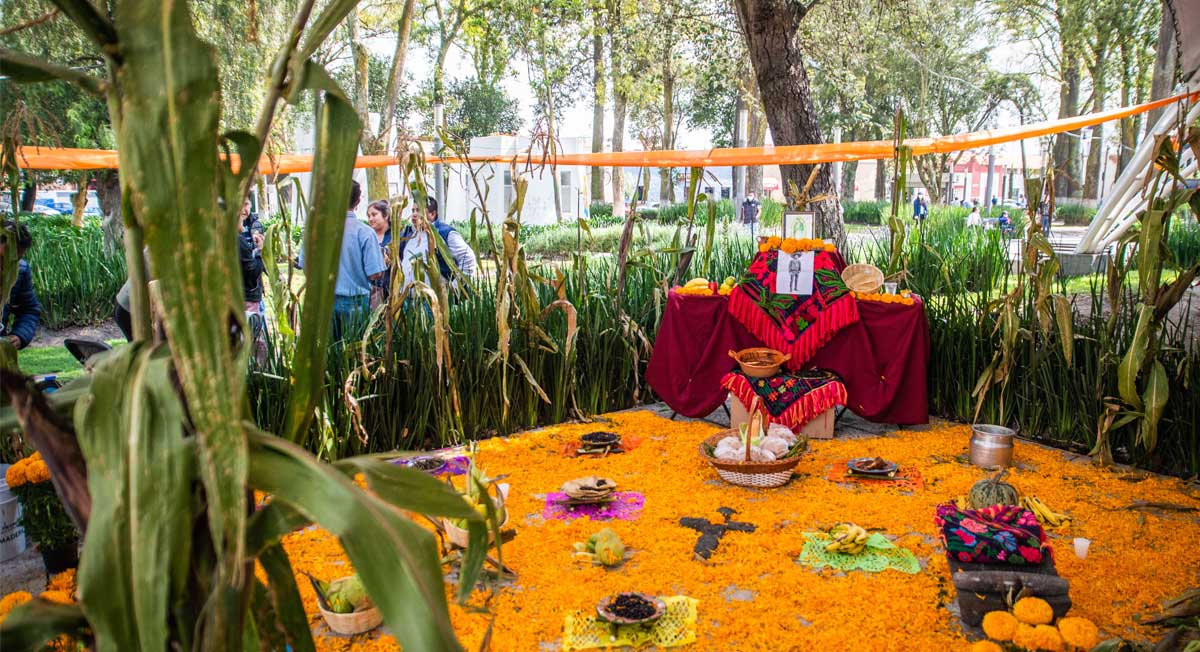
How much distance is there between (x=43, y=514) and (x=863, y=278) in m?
3.95

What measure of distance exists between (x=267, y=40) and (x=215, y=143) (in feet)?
38.5

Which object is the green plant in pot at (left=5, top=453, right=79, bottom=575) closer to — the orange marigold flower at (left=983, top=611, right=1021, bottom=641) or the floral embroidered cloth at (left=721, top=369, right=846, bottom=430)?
the orange marigold flower at (left=983, top=611, right=1021, bottom=641)

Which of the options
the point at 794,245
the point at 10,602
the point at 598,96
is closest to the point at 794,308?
the point at 794,245

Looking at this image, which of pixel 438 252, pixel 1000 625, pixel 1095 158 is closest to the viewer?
pixel 1000 625

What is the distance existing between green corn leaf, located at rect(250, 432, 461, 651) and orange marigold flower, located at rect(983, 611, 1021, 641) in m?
2.00

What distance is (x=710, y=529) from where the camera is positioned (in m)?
→ 3.18

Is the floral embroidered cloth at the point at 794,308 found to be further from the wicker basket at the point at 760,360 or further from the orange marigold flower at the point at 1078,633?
the orange marigold flower at the point at 1078,633

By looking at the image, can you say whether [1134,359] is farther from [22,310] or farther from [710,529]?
[22,310]

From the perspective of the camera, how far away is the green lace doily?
284 cm

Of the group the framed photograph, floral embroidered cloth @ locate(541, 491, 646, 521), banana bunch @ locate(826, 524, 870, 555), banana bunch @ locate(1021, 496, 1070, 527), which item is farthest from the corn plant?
the framed photograph

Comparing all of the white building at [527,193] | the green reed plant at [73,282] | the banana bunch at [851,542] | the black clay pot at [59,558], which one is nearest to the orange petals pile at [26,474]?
the black clay pot at [59,558]

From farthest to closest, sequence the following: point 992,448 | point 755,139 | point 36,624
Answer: point 755,139
point 992,448
point 36,624

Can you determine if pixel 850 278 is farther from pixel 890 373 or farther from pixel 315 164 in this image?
pixel 315 164

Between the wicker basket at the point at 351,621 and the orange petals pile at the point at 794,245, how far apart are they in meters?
3.03
